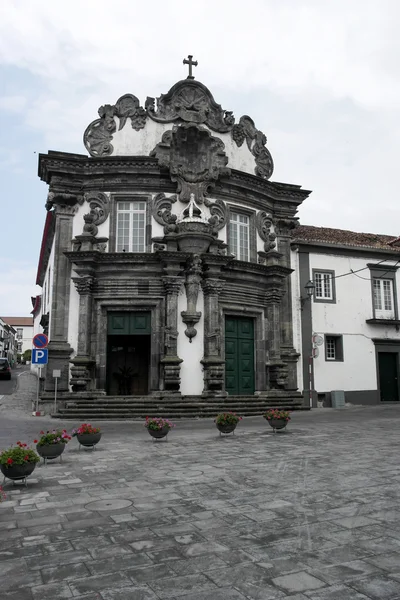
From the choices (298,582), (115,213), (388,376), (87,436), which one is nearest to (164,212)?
(115,213)

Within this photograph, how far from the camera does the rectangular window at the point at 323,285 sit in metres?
23.8

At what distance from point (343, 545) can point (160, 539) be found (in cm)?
178

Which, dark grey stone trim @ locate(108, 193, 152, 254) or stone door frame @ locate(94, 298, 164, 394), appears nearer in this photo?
stone door frame @ locate(94, 298, 164, 394)

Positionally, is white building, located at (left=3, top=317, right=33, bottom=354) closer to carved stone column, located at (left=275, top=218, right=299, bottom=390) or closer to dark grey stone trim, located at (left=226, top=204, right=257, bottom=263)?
carved stone column, located at (left=275, top=218, right=299, bottom=390)

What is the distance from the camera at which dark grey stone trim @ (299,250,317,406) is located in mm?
22562

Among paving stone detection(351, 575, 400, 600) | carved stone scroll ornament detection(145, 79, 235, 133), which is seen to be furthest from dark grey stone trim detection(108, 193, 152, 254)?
paving stone detection(351, 575, 400, 600)

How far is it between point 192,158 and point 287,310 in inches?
302

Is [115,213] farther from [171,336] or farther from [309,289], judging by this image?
[309,289]

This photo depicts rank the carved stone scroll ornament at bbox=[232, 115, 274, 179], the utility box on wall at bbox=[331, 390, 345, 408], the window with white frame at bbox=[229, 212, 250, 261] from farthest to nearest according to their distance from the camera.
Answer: the utility box on wall at bbox=[331, 390, 345, 408] → the carved stone scroll ornament at bbox=[232, 115, 274, 179] → the window with white frame at bbox=[229, 212, 250, 261]

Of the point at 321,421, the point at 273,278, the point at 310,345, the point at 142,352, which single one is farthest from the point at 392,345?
the point at 142,352

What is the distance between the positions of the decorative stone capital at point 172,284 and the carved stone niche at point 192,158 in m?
3.42

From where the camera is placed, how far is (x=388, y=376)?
25.0 meters

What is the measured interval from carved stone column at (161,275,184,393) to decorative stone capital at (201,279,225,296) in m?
0.97

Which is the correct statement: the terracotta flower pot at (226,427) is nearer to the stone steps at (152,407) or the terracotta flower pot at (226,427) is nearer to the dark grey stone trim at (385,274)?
the stone steps at (152,407)
